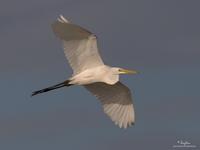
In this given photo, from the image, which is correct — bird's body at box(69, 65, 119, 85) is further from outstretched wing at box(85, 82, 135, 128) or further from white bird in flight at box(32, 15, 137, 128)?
outstretched wing at box(85, 82, 135, 128)

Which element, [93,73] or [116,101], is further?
[116,101]

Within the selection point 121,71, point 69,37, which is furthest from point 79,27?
point 121,71

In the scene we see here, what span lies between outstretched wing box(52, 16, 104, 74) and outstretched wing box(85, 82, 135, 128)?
869mm

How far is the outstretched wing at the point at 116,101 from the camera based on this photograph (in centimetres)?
2648

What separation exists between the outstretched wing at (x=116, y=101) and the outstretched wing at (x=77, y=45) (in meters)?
0.87

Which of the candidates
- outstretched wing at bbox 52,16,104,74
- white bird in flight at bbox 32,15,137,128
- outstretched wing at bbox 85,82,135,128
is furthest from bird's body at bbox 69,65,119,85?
outstretched wing at bbox 85,82,135,128

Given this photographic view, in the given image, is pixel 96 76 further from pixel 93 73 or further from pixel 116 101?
pixel 116 101

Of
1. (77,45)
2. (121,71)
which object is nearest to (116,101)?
(121,71)

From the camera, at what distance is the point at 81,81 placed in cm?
2573

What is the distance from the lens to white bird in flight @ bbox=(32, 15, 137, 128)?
25.3 m

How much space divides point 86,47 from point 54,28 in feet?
4.03

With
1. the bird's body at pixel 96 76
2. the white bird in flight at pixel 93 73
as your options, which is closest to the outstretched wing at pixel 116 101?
the white bird in flight at pixel 93 73

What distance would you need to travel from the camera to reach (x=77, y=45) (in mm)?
25672

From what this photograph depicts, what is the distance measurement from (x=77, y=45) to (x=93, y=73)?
844 millimetres
